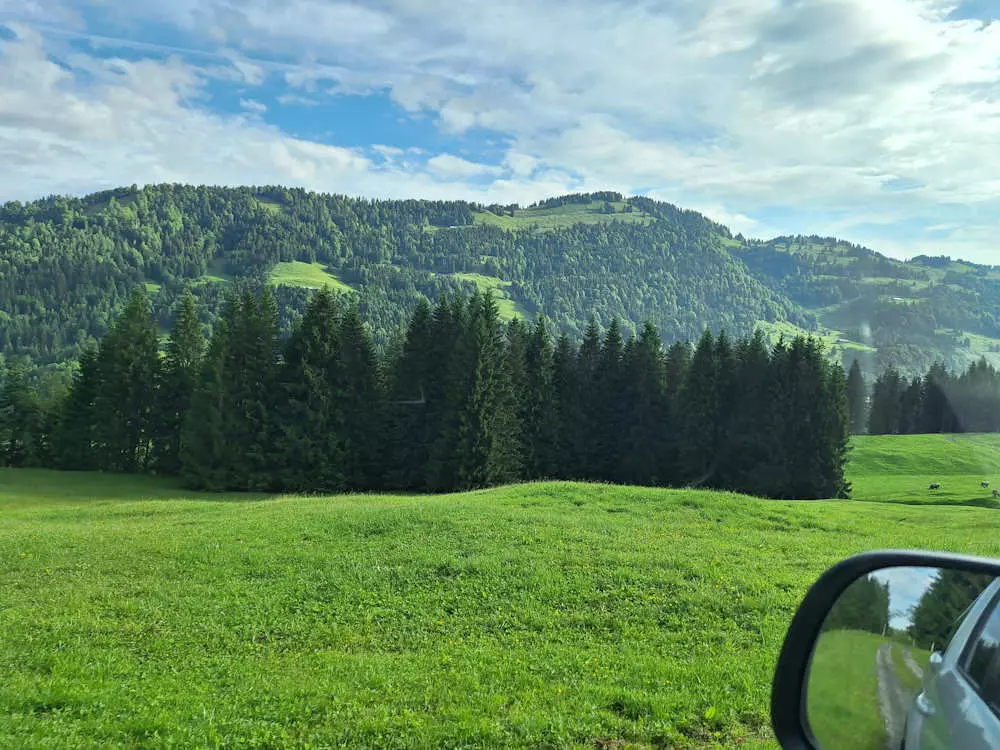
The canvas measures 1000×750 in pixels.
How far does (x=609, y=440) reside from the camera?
60094 millimetres

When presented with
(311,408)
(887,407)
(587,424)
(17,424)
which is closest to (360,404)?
(311,408)

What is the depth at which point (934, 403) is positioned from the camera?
335ft

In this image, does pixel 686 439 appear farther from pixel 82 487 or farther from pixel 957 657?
pixel 957 657

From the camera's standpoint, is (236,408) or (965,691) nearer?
(965,691)

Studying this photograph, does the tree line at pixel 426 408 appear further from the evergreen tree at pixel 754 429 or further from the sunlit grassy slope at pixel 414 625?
the sunlit grassy slope at pixel 414 625

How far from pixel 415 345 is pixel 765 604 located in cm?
4734

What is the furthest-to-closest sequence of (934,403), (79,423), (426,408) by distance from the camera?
(934,403) < (79,423) < (426,408)

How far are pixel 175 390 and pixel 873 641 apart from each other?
2532 inches

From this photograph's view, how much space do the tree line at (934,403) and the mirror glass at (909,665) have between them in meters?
106

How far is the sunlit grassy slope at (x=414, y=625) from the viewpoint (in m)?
7.21

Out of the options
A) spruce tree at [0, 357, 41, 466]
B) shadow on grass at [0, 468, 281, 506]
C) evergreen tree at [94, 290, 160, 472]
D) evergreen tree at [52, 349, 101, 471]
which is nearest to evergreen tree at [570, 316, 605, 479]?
shadow on grass at [0, 468, 281, 506]

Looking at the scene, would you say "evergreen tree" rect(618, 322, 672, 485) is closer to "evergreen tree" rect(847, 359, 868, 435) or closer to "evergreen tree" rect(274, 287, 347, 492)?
"evergreen tree" rect(274, 287, 347, 492)

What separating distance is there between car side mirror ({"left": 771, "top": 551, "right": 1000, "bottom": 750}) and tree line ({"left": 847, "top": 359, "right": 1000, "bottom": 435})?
105725mm

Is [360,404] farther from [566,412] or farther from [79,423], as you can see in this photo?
[79,423]
